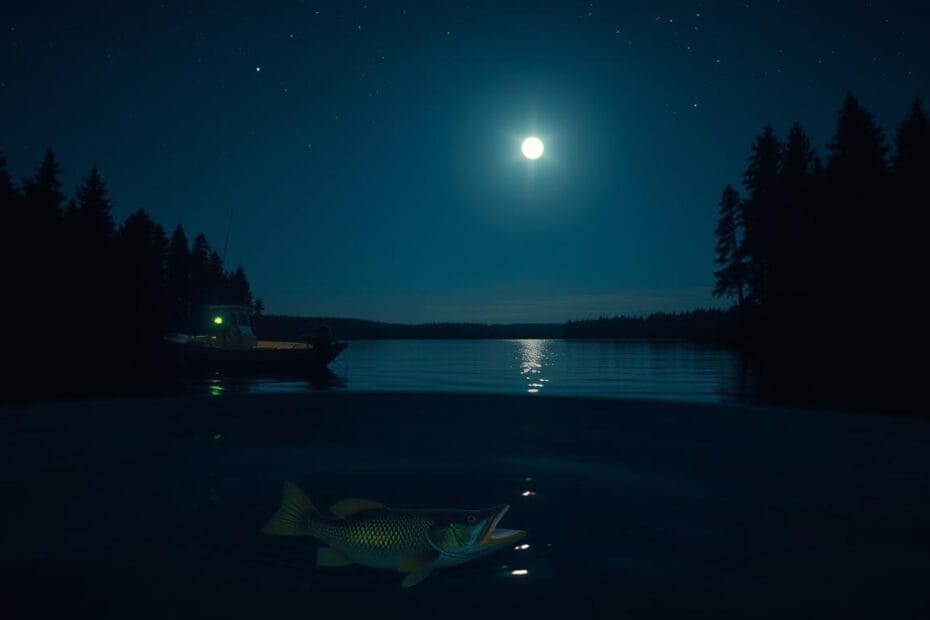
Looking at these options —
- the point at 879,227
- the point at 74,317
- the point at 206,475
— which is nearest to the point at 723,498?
the point at 206,475

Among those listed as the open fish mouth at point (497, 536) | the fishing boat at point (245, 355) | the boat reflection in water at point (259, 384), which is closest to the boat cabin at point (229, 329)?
the fishing boat at point (245, 355)

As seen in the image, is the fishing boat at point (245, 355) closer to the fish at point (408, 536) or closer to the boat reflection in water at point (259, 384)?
the boat reflection in water at point (259, 384)

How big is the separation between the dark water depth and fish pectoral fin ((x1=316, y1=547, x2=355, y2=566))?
2.38 feet

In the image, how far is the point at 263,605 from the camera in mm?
4551

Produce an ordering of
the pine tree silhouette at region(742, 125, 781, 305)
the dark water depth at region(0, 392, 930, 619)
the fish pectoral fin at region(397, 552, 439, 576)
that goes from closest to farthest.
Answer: the fish pectoral fin at region(397, 552, 439, 576) < the dark water depth at region(0, 392, 930, 619) < the pine tree silhouette at region(742, 125, 781, 305)

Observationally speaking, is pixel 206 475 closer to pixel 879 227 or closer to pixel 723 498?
pixel 723 498

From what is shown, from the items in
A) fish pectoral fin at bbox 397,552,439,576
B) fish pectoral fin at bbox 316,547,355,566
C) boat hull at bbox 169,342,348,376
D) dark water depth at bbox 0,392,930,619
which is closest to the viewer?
fish pectoral fin at bbox 397,552,439,576

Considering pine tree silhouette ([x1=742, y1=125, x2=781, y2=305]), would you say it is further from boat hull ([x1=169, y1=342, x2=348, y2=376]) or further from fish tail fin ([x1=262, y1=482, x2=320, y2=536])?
fish tail fin ([x1=262, y1=482, x2=320, y2=536])

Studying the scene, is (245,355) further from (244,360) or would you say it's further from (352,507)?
(352,507)

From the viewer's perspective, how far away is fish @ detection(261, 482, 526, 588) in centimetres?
377

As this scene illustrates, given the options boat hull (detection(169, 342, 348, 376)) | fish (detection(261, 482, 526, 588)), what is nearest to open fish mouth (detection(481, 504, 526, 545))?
fish (detection(261, 482, 526, 588))

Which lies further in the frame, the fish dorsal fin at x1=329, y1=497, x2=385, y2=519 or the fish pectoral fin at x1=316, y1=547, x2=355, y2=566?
the fish dorsal fin at x1=329, y1=497, x2=385, y2=519

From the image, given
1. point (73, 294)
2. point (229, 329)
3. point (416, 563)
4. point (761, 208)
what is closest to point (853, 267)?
point (761, 208)

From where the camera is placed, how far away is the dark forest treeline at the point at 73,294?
3350 centimetres
